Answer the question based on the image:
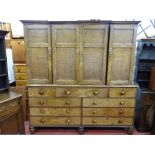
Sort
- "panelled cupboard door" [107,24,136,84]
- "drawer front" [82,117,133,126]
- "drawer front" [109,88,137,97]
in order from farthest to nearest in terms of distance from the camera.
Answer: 1. "drawer front" [82,117,133,126]
2. "drawer front" [109,88,137,97]
3. "panelled cupboard door" [107,24,136,84]

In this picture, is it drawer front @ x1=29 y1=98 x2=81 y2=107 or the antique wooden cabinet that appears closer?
the antique wooden cabinet

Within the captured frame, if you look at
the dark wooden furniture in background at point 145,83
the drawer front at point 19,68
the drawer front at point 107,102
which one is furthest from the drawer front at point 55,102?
the drawer front at point 19,68

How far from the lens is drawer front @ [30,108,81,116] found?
2.46m

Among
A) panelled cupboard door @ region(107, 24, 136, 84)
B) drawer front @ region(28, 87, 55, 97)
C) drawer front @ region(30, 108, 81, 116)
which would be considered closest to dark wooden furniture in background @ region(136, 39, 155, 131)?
panelled cupboard door @ region(107, 24, 136, 84)

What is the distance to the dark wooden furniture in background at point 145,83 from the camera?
251cm

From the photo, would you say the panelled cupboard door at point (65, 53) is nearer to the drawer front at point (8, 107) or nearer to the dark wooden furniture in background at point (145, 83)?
the drawer front at point (8, 107)

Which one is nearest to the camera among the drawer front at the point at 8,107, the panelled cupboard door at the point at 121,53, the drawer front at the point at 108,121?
the drawer front at the point at 8,107

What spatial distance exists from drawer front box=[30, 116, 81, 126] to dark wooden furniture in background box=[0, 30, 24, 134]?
0.92ft

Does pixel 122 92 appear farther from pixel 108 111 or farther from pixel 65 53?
pixel 65 53

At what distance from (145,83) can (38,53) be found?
1.78 metres

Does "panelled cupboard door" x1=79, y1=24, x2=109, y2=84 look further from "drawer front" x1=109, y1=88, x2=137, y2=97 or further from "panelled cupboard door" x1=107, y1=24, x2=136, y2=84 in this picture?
"drawer front" x1=109, y1=88, x2=137, y2=97

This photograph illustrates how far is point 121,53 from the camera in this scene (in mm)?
2285

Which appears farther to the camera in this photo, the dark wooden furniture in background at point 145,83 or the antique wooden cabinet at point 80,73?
the dark wooden furniture in background at point 145,83

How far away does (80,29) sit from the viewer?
2188 mm
